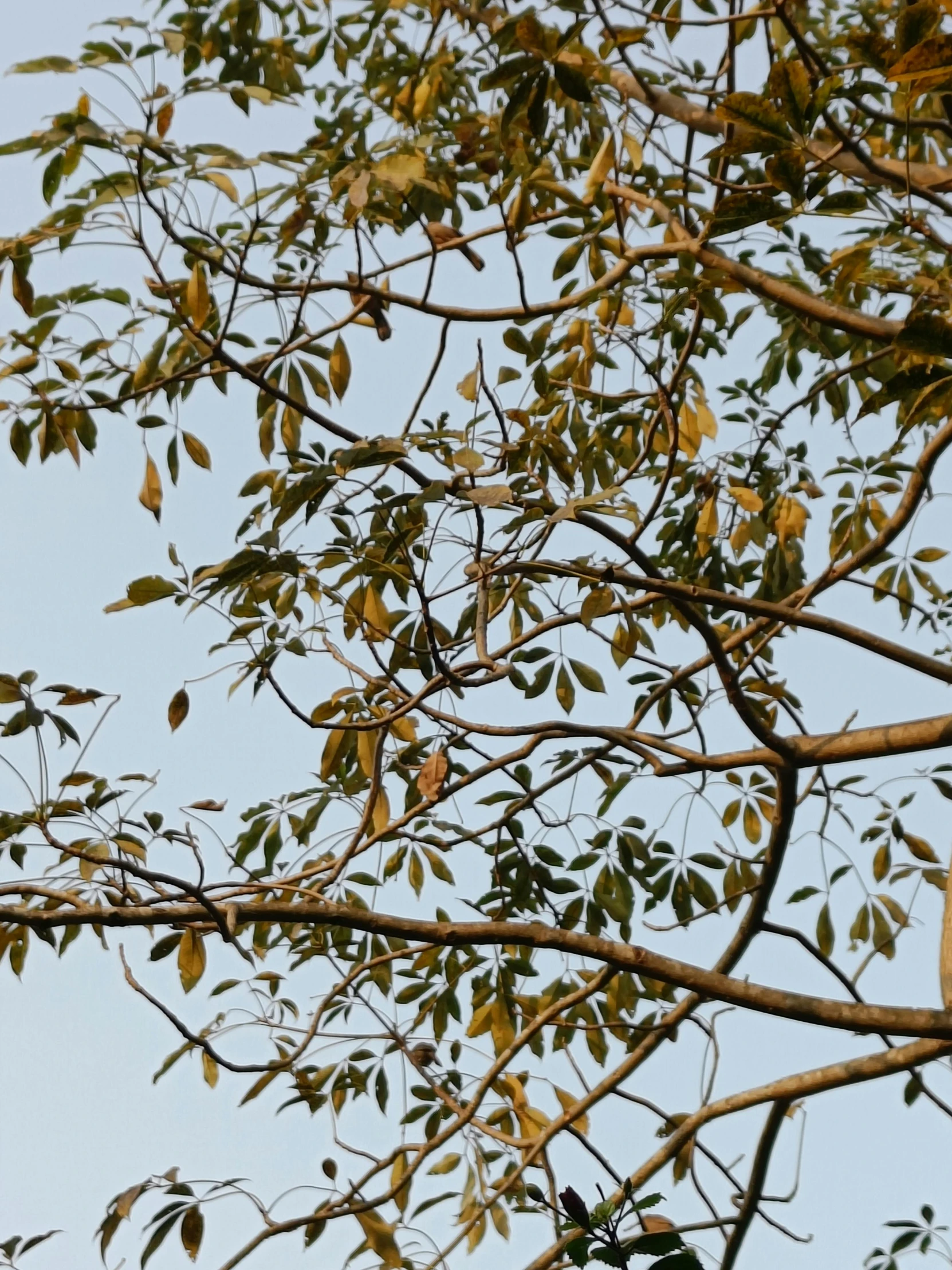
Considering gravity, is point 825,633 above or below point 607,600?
above

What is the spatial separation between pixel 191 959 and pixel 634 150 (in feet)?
5.90

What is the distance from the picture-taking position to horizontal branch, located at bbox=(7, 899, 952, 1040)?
181cm

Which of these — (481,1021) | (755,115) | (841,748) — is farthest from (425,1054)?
(755,115)

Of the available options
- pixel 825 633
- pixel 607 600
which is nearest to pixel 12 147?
pixel 607 600

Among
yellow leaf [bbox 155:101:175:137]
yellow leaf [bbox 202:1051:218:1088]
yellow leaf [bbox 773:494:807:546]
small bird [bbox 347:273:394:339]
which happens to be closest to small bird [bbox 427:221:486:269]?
small bird [bbox 347:273:394:339]

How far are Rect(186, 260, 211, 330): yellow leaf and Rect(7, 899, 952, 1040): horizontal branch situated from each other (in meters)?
0.95

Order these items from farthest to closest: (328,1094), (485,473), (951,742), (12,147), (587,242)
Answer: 1. (328,1094)
2. (587,242)
3. (951,742)
4. (12,147)
5. (485,473)

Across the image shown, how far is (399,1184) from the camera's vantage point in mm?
2357

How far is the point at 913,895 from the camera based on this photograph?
2.98 m

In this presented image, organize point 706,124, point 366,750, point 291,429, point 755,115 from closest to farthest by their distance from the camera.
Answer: point 755,115 < point 366,750 < point 291,429 < point 706,124

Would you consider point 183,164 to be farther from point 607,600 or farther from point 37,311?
point 607,600

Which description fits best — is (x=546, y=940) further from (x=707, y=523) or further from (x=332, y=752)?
(x=707, y=523)

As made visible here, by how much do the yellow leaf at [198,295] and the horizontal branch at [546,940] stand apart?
3.12 feet

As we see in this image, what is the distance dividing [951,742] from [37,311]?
1749 millimetres
